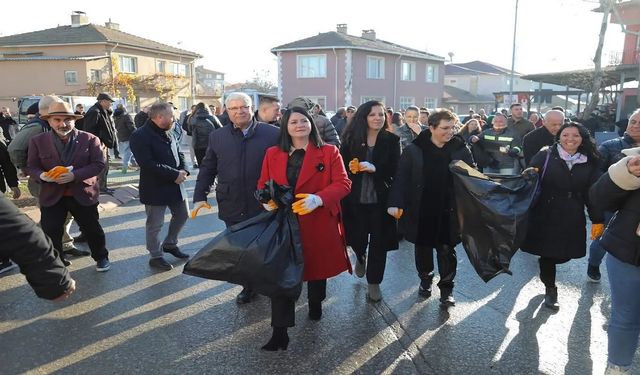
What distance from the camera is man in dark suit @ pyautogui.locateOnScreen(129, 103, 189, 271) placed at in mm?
5090

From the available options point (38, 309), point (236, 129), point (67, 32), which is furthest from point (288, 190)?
point (67, 32)

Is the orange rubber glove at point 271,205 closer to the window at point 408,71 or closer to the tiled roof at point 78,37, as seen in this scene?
the tiled roof at point 78,37

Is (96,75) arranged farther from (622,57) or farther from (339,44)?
(622,57)

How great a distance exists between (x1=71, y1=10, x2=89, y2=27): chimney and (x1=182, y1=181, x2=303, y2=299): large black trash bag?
131ft

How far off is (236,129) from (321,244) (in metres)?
1.38

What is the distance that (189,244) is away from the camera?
6.43 meters

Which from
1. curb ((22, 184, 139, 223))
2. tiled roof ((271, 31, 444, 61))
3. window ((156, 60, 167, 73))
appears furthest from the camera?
window ((156, 60, 167, 73))

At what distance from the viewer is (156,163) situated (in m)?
5.11

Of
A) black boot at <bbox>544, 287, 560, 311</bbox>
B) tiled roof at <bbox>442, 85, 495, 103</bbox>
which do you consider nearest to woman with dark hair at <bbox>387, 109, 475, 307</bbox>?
black boot at <bbox>544, 287, 560, 311</bbox>

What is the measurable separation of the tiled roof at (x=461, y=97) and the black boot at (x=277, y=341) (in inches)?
2064

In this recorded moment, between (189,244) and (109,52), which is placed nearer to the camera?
(189,244)

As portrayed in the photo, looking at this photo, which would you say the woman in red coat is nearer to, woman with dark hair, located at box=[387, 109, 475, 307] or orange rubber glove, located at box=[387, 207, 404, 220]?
orange rubber glove, located at box=[387, 207, 404, 220]

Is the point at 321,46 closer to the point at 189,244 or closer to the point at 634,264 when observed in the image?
the point at 189,244

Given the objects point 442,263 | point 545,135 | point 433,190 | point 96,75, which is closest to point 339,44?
point 96,75
